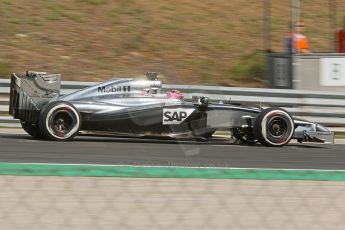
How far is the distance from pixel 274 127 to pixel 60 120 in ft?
9.95

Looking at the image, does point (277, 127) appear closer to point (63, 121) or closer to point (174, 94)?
point (174, 94)

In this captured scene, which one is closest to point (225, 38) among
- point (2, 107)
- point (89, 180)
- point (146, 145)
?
point (2, 107)

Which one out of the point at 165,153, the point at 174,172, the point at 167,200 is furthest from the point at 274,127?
the point at 174,172

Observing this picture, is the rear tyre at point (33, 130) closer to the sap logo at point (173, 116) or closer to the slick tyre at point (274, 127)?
the sap logo at point (173, 116)

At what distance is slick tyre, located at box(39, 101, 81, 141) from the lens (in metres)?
10.5

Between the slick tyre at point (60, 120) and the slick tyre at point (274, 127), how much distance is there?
257 centimetres

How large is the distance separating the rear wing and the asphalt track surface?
380 mm

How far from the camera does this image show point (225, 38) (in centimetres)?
2019

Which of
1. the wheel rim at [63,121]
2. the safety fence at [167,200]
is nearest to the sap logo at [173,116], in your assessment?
the wheel rim at [63,121]

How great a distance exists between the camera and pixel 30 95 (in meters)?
10.7

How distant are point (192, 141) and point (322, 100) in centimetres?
349

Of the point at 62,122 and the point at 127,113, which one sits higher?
the point at 127,113

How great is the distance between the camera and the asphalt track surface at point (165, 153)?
9008 mm

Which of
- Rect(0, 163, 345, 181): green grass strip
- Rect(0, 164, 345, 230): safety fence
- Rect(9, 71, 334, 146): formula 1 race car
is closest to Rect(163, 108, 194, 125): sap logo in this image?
Rect(9, 71, 334, 146): formula 1 race car
